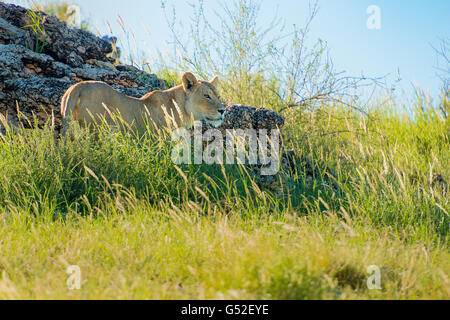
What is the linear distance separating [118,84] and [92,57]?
0.95m

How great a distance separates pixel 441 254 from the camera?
4172 mm

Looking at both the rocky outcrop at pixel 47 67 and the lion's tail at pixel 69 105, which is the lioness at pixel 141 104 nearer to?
the lion's tail at pixel 69 105

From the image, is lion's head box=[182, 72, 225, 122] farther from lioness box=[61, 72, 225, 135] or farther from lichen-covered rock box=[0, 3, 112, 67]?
lichen-covered rock box=[0, 3, 112, 67]

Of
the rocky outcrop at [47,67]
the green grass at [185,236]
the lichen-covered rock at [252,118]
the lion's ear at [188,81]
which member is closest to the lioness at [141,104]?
the lion's ear at [188,81]

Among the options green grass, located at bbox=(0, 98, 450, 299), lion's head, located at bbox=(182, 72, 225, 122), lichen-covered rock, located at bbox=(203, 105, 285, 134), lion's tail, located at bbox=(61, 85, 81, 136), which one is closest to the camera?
green grass, located at bbox=(0, 98, 450, 299)

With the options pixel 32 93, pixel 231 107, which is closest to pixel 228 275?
pixel 231 107

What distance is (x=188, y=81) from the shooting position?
743 centimetres

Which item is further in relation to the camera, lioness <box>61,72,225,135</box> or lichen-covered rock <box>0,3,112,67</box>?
lichen-covered rock <box>0,3,112,67</box>

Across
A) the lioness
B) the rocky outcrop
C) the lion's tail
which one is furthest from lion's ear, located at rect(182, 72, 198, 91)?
the lion's tail

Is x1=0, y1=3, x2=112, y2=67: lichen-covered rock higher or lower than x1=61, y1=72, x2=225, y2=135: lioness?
higher

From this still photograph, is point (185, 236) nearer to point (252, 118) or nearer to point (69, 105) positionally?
point (69, 105)

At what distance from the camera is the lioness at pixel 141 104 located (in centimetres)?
641

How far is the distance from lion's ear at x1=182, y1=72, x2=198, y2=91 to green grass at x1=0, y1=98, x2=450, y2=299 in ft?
5.07

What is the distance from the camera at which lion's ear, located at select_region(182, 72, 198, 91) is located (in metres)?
7.31
